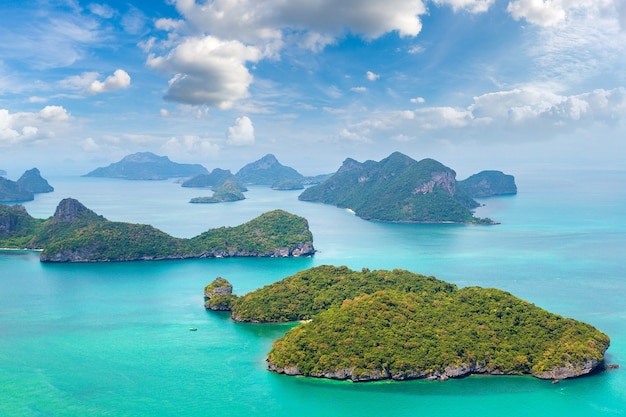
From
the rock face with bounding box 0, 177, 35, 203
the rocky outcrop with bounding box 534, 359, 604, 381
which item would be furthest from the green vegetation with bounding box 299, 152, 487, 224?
the rock face with bounding box 0, 177, 35, 203

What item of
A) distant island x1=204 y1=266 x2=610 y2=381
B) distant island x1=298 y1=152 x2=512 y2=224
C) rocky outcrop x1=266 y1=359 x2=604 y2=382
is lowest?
rocky outcrop x1=266 y1=359 x2=604 y2=382

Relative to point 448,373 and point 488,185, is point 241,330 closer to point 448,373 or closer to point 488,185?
point 448,373

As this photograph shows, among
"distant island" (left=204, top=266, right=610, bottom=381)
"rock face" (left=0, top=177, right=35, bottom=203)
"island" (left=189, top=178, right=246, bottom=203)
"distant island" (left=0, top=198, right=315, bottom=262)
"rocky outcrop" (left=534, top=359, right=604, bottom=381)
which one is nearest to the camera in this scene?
"rocky outcrop" (left=534, top=359, right=604, bottom=381)

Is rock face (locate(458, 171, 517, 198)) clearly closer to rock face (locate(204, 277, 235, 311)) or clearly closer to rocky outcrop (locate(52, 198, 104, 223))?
rocky outcrop (locate(52, 198, 104, 223))

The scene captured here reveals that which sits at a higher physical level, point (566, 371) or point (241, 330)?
point (241, 330)

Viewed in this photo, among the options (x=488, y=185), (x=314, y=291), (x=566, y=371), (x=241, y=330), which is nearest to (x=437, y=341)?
(x=566, y=371)

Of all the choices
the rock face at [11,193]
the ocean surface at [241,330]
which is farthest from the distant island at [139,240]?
the rock face at [11,193]

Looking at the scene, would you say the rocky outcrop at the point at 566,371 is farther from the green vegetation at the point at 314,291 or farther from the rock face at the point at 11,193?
the rock face at the point at 11,193

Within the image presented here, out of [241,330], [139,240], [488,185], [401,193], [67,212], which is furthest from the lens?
[488,185]
